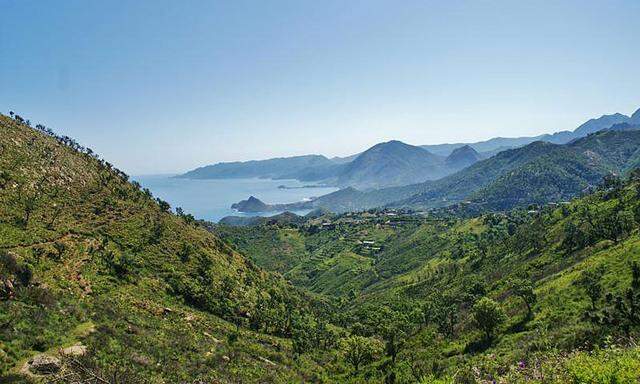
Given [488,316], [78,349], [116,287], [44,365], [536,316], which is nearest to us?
[44,365]

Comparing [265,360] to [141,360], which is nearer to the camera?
[141,360]

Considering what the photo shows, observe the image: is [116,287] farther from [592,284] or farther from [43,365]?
[592,284]

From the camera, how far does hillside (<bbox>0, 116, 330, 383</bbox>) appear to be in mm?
32250

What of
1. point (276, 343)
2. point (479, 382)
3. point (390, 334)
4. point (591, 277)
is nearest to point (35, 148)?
point (276, 343)

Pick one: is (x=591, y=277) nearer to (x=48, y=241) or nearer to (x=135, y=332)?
(x=135, y=332)

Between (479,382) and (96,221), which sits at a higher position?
(96,221)

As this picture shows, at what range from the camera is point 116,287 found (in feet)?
174

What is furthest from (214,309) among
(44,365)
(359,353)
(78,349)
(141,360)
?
(44,365)

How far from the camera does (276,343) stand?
60.5 metres

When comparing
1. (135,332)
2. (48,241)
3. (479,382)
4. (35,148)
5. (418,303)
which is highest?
(35,148)

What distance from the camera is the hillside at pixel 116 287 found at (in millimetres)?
32250

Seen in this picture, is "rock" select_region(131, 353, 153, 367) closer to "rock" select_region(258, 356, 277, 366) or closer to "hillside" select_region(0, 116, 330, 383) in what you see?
"hillside" select_region(0, 116, 330, 383)

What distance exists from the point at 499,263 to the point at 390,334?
78.9m

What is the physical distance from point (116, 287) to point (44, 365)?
2998cm
